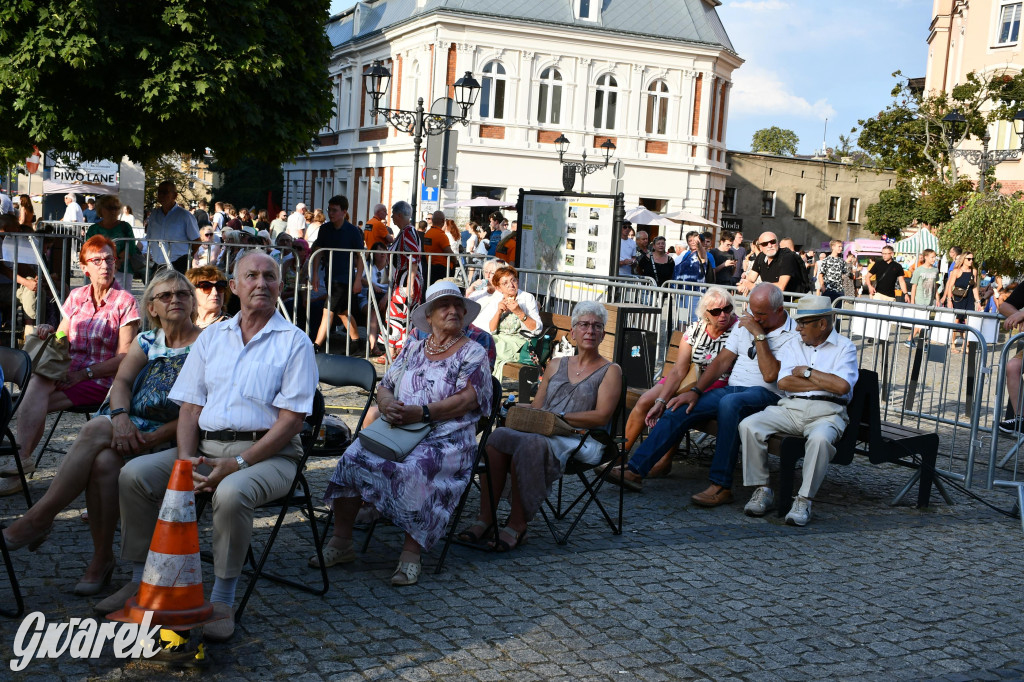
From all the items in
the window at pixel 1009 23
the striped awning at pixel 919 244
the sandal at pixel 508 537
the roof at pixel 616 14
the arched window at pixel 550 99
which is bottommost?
the sandal at pixel 508 537

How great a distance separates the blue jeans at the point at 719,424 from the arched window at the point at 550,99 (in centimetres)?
3639

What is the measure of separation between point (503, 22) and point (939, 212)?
17133mm

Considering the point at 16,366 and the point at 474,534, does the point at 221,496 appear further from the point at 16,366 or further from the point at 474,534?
the point at 16,366

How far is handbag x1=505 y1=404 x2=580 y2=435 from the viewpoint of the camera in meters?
6.30

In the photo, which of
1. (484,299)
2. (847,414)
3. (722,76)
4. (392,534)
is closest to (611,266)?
(484,299)

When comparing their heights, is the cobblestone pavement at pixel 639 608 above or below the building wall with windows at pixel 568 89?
below

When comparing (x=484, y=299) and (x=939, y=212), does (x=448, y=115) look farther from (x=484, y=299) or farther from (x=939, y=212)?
(x=939, y=212)

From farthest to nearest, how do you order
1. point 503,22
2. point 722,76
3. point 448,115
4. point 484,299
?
point 722,76, point 503,22, point 448,115, point 484,299

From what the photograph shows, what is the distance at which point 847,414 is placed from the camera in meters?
7.47

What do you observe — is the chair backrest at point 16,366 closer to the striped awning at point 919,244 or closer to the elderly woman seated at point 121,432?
the elderly woman seated at point 121,432

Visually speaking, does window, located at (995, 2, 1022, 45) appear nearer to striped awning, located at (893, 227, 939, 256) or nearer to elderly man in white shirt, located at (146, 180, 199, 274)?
striped awning, located at (893, 227, 939, 256)

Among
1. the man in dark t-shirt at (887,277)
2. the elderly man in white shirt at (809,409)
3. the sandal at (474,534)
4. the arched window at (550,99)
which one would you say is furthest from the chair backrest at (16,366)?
the arched window at (550,99)

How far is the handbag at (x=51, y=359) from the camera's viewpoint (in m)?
6.62

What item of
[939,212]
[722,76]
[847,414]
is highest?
[722,76]
